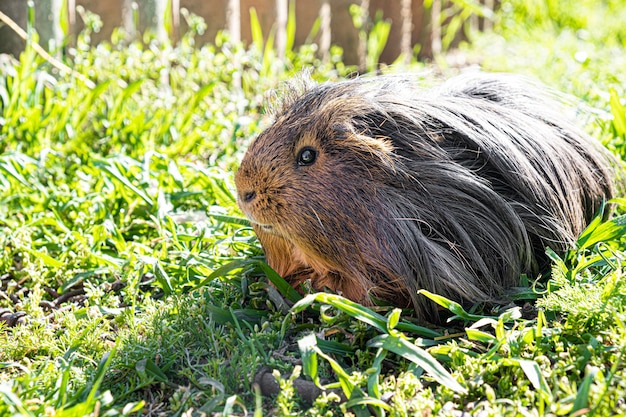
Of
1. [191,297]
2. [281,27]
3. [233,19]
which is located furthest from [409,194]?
[281,27]

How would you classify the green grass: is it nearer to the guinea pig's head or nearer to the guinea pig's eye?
the guinea pig's head

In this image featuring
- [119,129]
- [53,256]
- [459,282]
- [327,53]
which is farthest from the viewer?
[327,53]

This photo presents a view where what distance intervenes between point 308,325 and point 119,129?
208cm

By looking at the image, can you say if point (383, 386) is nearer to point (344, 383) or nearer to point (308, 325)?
point (344, 383)

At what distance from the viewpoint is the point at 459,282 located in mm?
2383

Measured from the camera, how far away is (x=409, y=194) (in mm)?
2406

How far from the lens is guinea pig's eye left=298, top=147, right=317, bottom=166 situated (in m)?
2.51

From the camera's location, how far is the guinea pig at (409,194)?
2.39 meters

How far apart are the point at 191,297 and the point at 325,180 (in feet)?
2.14

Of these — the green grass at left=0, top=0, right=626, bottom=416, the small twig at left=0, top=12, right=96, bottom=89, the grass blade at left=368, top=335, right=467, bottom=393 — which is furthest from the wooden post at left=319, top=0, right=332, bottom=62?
the grass blade at left=368, top=335, right=467, bottom=393

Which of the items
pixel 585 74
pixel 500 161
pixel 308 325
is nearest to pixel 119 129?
pixel 308 325

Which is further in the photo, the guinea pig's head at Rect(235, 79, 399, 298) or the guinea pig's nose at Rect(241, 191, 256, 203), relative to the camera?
the guinea pig's nose at Rect(241, 191, 256, 203)

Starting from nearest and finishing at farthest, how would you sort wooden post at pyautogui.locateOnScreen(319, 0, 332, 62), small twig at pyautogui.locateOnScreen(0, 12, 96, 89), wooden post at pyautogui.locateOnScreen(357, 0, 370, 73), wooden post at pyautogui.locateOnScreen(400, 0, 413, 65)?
small twig at pyautogui.locateOnScreen(0, 12, 96, 89)
wooden post at pyautogui.locateOnScreen(319, 0, 332, 62)
wooden post at pyautogui.locateOnScreen(357, 0, 370, 73)
wooden post at pyautogui.locateOnScreen(400, 0, 413, 65)

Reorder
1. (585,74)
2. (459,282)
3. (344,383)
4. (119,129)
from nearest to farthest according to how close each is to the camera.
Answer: (344,383) < (459,282) < (119,129) < (585,74)
